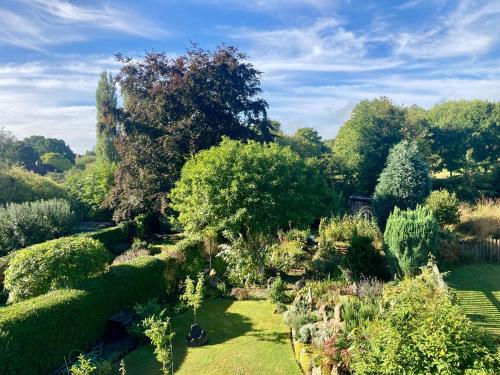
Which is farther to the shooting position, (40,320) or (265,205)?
(265,205)

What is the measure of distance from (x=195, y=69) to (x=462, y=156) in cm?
2773

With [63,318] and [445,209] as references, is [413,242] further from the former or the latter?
[63,318]

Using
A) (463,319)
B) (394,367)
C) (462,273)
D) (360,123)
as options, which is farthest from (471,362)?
(360,123)

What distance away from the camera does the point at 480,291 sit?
11219mm

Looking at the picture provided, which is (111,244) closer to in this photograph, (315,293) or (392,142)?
(315,293)

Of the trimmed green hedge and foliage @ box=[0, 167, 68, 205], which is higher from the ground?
foliage @ box=[0, 167, 68, 205]

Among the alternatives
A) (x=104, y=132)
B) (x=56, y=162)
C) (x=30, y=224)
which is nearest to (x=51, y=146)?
(x=56, y=162)

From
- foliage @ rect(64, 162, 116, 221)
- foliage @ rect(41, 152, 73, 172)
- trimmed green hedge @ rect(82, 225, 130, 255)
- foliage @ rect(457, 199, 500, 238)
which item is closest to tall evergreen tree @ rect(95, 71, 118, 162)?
foliage @ rect(64, 162, 116, 221)

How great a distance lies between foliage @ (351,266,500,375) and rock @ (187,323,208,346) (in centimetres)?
437

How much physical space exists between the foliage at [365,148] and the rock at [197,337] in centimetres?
2059

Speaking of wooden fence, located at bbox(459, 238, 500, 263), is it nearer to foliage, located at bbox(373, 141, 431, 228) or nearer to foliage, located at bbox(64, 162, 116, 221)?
foliage, located at bbox(373, 141, 431, 228)

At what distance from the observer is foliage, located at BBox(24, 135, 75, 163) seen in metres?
76.0

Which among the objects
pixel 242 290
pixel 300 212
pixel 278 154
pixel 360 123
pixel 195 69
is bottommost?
pixel 242 290

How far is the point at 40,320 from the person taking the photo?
→ 7336 millimetres
